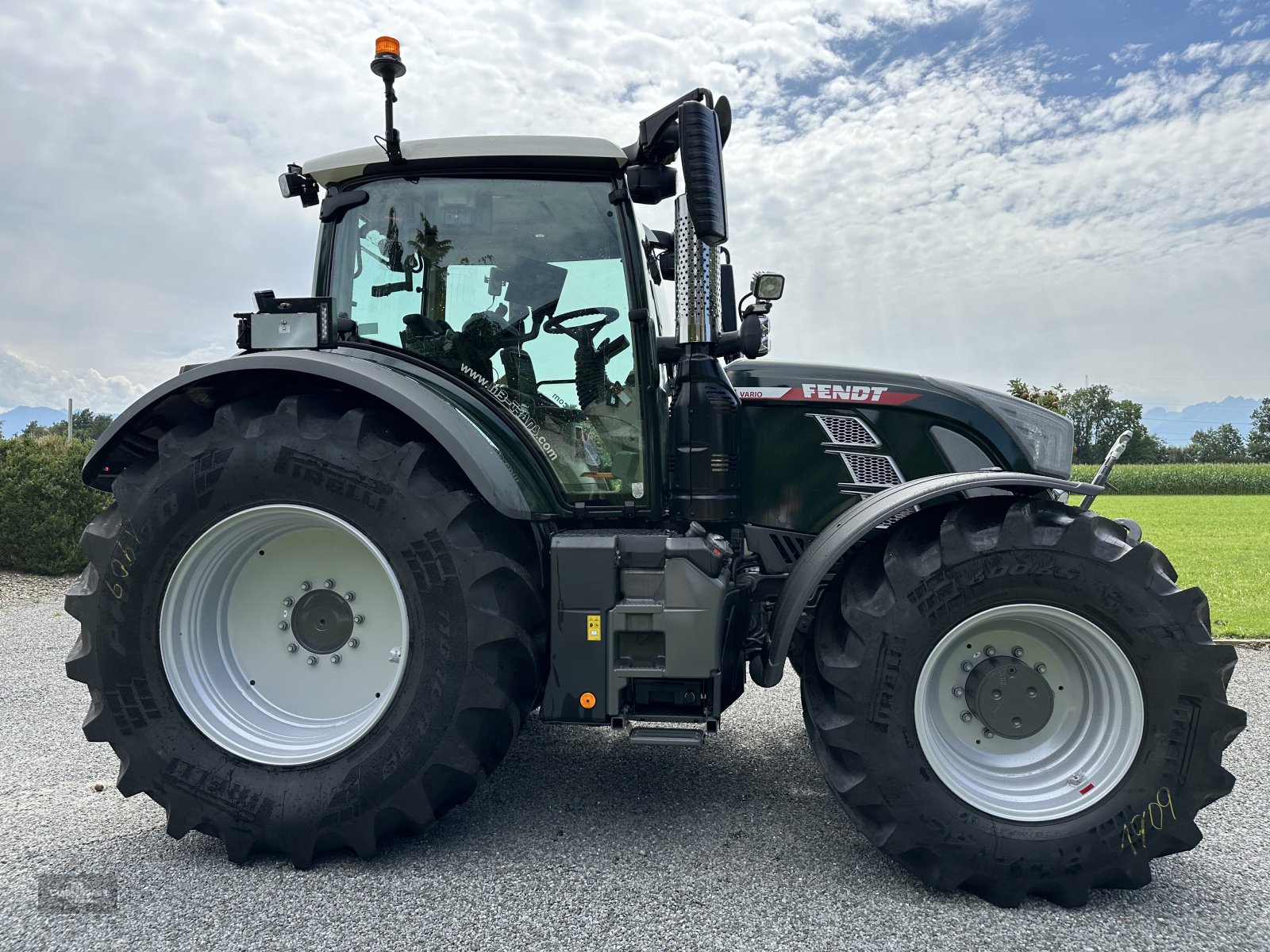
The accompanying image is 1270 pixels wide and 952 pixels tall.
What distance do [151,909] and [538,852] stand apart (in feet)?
3.76

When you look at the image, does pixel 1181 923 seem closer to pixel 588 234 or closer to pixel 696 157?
pixel 696 157

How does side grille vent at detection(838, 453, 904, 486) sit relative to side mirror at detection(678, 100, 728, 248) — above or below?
below

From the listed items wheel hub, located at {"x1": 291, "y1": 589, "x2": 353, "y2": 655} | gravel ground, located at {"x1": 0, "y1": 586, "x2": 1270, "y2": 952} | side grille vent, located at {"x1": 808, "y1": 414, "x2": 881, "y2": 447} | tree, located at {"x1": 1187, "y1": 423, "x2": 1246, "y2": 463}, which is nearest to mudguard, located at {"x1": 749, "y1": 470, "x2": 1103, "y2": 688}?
side grille vent, located at {"x1": 808, "y1": 414, "x2": 881, "y2": 447}

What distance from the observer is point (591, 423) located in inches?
118

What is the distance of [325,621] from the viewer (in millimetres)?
2785

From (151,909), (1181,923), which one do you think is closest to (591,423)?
(151,909)

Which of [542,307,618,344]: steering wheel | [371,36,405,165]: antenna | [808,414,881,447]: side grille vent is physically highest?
[371,36,405,165]: antenna

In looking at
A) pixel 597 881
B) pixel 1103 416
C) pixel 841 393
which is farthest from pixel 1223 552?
pixel 1103 416

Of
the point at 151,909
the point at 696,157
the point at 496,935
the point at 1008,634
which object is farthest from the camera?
the point at 1008,634

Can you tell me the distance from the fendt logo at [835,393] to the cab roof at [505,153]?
107cm

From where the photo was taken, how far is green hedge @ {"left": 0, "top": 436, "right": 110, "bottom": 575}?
810cm

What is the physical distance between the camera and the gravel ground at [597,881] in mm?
2139

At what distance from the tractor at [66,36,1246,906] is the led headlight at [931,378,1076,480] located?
16 cm

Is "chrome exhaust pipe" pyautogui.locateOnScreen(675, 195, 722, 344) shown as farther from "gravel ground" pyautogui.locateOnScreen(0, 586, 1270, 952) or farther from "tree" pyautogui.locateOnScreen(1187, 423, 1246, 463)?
"tree" pyautogui.locateOnScreen(1187, 423, 1246, 463)
